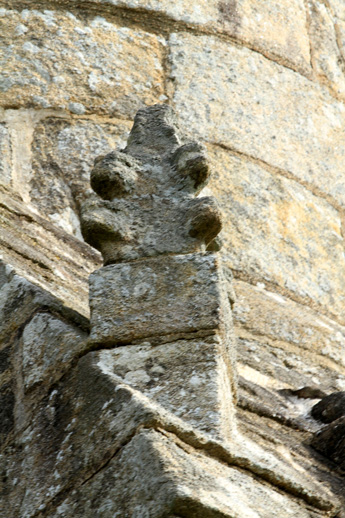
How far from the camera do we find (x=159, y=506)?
3.93ft

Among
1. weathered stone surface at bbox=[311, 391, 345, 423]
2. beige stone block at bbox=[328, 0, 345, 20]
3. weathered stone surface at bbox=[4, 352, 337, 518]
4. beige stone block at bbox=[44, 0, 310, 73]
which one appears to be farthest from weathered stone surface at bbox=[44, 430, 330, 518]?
beige stone block at bbox=[328, 0, 345, 20]

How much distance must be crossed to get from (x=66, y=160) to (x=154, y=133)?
101 cm

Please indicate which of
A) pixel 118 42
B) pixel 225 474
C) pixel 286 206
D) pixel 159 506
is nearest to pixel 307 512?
pixel 225 474

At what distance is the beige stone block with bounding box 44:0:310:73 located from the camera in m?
3.62

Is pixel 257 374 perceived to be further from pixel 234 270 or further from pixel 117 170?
pixel 117 170

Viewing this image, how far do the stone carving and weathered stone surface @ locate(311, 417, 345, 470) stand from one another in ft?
0.83

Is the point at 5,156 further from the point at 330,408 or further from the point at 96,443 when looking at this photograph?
the point at 96,443

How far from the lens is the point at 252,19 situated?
3840mm

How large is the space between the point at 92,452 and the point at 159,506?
9.2 inches

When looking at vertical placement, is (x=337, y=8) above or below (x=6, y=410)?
above

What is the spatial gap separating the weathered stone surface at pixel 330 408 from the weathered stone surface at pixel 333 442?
7.0 inches

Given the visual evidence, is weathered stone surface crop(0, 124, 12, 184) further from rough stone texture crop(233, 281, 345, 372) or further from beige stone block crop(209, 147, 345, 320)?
rough stone texture crop(233, 281, 345, 372)

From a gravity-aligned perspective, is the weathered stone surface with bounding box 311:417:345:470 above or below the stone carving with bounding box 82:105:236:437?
below

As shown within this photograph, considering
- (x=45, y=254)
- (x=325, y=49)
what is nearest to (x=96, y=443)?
(x=45, y=254)
